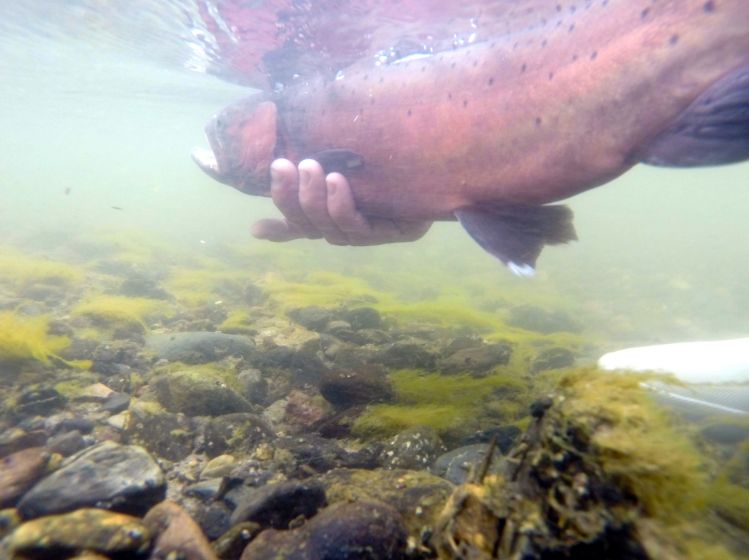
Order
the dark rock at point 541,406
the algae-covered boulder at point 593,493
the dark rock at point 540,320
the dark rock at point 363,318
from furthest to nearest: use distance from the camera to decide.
Answer: the dark rock at point 540,320, the dark rock at point 363,318, the dark rock at point 541,406, the algae-covered boulder at point 593,493

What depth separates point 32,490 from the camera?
2.15 meters

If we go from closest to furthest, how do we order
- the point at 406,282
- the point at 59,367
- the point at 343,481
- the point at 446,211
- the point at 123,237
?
the point at 343,481 → the point at 446,211 → the point at 59,367 → the point at 406,282 → the point at 123,237

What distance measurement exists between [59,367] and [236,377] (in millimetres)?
1620

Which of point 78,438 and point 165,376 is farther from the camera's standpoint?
point 165,376

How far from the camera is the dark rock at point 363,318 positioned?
680 centimetres

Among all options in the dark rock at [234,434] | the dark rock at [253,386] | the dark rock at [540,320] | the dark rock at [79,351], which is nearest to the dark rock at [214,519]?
the dark rock at [234,434]

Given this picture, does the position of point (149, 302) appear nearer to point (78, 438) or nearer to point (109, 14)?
point (78, 438)

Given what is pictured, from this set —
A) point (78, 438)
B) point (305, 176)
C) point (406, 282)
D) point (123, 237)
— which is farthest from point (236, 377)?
point (123, 237)

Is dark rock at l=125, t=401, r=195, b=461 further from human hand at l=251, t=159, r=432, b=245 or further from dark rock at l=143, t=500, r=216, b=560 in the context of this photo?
human hand at l=251, t=159, r=432, b=245

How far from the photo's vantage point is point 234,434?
308 cm

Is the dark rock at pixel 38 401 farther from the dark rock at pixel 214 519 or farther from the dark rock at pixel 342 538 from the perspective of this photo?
the dark rock at pixel 342 538

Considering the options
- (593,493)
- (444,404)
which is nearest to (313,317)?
(444,404)

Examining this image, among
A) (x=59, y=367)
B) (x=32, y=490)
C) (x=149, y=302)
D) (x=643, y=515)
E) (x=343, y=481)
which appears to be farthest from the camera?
(x=149, y=302)

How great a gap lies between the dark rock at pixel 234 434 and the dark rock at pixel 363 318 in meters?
3.53
